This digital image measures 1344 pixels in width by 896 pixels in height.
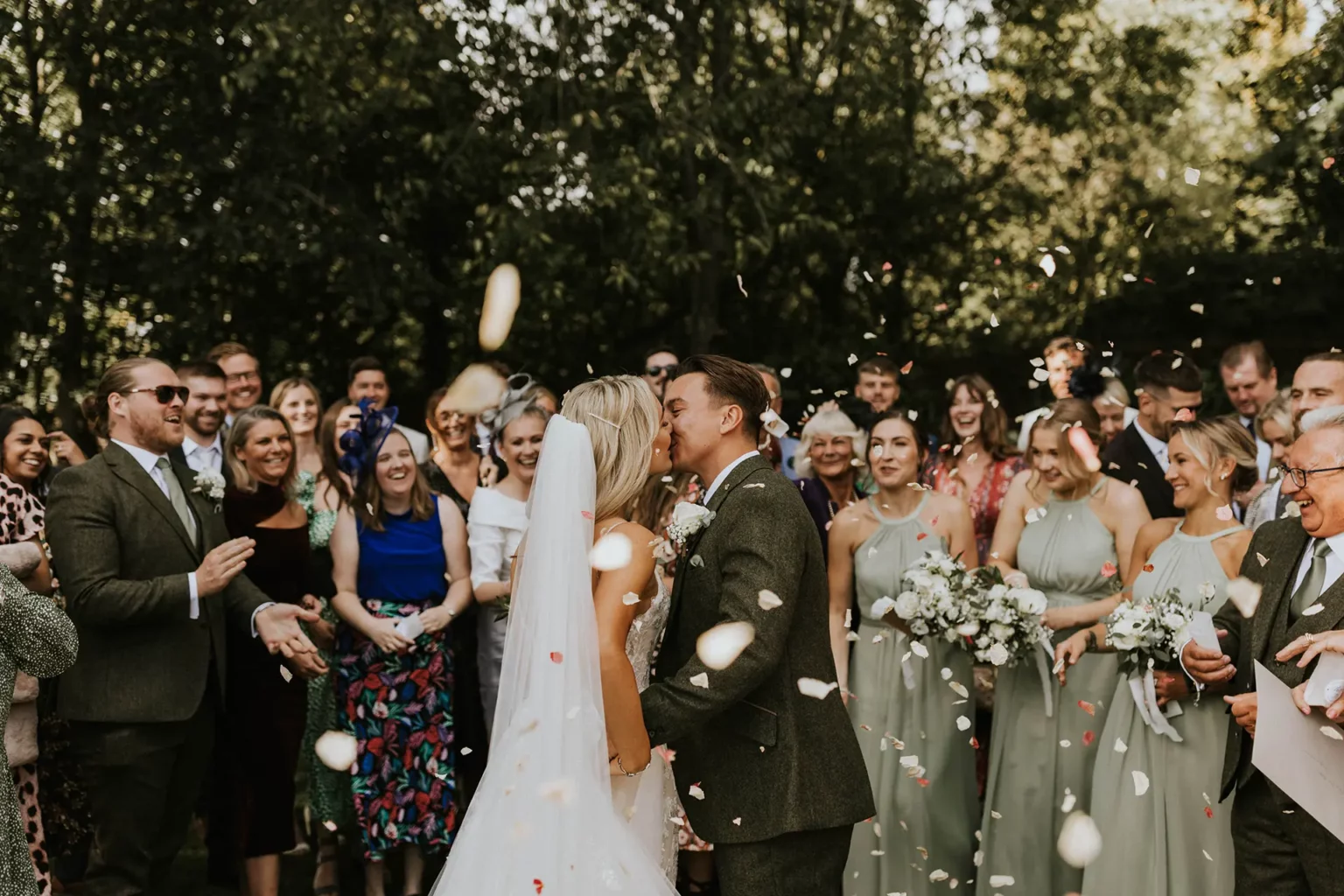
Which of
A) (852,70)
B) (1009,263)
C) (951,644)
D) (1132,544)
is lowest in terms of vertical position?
(951,644)

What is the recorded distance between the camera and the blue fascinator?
5.81 meters

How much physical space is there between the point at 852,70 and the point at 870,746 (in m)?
6.95

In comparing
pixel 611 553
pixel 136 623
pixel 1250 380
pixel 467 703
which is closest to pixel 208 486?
pixel 136 623

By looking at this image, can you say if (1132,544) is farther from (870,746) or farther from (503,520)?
(503,520)

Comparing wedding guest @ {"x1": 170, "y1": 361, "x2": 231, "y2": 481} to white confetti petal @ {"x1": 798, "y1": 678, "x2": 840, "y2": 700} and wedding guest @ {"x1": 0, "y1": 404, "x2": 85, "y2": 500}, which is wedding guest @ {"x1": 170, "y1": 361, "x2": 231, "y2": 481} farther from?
white confetti petal @ {"x1": 798, "y1": 678, "x2": 840, "y2": 700}

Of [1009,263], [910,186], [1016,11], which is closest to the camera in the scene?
[1016,11]

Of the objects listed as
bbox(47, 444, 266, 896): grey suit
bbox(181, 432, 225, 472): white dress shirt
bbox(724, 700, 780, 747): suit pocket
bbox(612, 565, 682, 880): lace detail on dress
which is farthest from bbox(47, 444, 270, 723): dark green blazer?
bbox(724, 700, 780, 747): suit pocket

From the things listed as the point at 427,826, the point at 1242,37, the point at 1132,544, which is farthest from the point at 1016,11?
the point at 427,826

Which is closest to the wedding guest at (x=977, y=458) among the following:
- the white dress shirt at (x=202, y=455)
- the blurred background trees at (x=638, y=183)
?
the white dress shirt at (x=202, y=455)

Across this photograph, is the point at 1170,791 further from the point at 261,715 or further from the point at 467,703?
the point at 261,715

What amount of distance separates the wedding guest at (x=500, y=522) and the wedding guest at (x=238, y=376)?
1744 mm

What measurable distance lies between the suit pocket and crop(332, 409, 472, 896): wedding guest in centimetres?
246

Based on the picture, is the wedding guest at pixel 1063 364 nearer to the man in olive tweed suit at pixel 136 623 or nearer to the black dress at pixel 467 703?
the black dress at pixel 467 703

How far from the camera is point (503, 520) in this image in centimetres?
597
